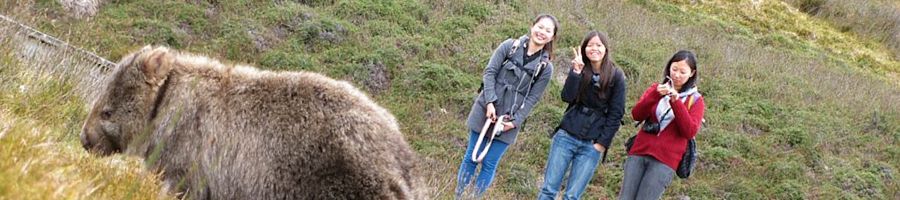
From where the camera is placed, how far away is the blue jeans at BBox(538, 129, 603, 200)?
7117 mm

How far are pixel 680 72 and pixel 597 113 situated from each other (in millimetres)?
737

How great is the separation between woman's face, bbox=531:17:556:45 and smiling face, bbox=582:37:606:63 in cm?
33

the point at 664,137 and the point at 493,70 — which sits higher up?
the point at 493,70

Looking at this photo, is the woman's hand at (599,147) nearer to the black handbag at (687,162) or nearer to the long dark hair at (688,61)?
the black handbag at (687,162)

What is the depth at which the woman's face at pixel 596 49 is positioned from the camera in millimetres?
6855

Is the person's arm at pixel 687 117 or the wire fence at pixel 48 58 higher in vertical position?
the person's arm at pixel 687 117

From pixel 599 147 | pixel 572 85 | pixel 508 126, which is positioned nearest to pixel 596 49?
pixel 572 85

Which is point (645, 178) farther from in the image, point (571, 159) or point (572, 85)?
point (572, 85)

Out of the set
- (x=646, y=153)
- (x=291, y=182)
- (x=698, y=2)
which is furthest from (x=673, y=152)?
(x=698, y=2)

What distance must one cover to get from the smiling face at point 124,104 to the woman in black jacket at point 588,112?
3.47 meters

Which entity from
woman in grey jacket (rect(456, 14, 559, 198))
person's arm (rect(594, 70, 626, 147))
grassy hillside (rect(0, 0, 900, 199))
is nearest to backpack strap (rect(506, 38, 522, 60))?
woman in grey jacket (rect(456, 14, 559, 198))

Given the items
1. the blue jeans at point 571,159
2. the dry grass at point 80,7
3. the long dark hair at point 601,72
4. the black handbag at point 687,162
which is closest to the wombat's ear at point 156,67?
the long dark hair at point 601,72

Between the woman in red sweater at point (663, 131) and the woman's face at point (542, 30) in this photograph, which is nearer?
the woman in red sweater at point (663, 131)

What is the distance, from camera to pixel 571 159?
23.8 ft
